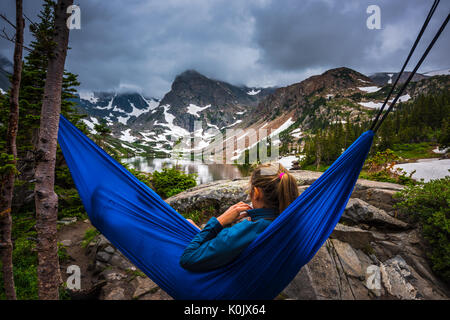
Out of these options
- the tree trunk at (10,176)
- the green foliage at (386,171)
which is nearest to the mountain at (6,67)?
the tree trunk at (10,176)

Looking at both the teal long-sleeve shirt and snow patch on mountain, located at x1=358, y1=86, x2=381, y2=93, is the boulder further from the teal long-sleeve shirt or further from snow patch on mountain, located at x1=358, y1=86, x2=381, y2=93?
snow patch on mountain, located at x1=358, y1=86, x2=381, y2=93

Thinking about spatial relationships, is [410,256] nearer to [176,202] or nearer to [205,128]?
[176,202]

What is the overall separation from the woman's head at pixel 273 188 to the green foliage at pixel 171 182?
6.37m

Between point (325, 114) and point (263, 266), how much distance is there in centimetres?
10870

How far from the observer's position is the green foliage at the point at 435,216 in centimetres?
245

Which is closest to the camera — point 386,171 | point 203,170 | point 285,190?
point 285,190

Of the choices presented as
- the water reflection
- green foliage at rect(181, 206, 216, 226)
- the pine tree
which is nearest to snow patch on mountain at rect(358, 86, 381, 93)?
the water reflection

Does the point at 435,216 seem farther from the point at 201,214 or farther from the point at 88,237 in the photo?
the point at 88,237

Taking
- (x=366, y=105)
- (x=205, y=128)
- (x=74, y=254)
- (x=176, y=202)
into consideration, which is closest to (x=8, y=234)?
(x=74, y=254)

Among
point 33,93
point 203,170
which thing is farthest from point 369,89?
point 33,93

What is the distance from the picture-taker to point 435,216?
8.49 ft

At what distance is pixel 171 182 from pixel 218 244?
6836 mm

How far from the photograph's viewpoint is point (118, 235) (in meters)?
1.50

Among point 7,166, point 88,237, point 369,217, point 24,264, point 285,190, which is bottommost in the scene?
point 88,237
